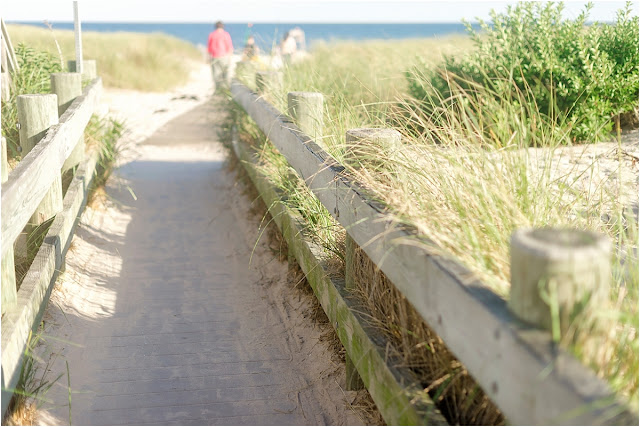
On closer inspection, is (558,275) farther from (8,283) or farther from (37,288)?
(37,288)

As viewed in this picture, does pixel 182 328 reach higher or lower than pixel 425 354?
lower

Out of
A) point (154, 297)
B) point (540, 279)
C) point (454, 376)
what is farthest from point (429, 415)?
point (154, 297)

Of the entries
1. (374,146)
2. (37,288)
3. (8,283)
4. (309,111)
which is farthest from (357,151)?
(37,288)

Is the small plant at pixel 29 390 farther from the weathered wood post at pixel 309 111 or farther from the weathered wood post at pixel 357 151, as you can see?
the weathered wood post at pixel 309 111

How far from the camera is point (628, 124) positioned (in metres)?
7.41

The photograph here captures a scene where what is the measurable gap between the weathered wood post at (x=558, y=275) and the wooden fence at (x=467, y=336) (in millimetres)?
59

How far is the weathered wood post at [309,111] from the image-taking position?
4.98m

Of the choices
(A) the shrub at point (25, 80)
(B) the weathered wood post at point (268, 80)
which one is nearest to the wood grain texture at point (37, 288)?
(A) the shrub at point (25, 80)

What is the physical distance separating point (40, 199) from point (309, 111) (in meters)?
1.95

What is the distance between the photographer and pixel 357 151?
348 cm

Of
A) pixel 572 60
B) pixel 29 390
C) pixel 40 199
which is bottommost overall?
pixel 29 390

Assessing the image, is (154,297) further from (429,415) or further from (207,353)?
(429,415)

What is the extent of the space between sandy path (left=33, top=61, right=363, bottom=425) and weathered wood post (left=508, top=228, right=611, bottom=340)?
1.69 m

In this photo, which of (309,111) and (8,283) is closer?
(8,283)
